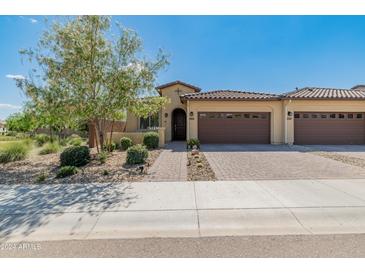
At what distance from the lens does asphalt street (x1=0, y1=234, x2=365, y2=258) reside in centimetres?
325

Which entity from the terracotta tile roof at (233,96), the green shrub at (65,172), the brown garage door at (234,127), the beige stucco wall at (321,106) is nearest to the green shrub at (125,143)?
the terracotta tile roof at (233,96)

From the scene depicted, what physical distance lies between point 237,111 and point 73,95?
10.9m

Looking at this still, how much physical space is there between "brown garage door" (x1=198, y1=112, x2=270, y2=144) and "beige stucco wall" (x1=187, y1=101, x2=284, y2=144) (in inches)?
10.9

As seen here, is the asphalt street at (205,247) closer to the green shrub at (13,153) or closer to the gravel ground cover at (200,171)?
the gravel ground cover at (200,171)

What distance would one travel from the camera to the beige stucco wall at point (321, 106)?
16859mm

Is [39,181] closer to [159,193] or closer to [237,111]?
[159,193]

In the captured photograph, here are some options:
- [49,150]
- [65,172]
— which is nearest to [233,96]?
[49,150]

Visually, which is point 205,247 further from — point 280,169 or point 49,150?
point 49,150

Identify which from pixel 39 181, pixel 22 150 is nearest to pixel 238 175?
pixel 39 181

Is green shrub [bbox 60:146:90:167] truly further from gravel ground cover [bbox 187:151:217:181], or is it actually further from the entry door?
the entry door

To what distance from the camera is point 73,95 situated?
31.7ft

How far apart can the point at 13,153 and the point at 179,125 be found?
11.4m

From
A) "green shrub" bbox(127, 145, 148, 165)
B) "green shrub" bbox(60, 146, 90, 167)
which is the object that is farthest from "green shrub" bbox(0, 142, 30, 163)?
"green shrub" bbox(127, 145, 148, 165)

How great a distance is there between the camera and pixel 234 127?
17109mm
